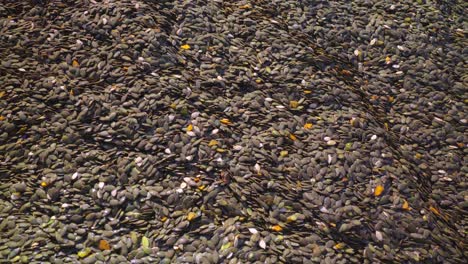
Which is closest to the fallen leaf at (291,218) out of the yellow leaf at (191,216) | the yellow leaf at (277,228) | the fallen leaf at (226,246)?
the yellow leaf at (277,228)

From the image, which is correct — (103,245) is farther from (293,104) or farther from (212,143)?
(293,104)

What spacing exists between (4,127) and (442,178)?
2833 mm

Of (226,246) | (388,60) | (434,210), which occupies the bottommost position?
(226,246)

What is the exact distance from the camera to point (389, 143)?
306cm

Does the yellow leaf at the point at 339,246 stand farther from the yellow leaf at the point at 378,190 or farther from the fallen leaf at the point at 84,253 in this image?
the fallen leaf at the point at 84,253

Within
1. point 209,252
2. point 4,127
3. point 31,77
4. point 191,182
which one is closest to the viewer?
point 209,252

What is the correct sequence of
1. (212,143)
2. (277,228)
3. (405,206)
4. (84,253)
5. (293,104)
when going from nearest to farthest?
1. (84,253)
2. (277,228)
3. (405,206)
4. (212,143)
5. (293,104)

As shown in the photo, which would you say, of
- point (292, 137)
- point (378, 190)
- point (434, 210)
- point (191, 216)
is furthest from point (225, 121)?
point (434, 210)

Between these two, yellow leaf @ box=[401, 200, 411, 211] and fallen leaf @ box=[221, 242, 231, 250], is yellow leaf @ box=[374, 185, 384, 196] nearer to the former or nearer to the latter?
yellow leaf @ box=[401, 200, 411, 211]

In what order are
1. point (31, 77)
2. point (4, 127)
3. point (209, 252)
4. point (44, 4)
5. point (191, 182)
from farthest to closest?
point (44, 4), point (31, 77), point (4, 127), point (191, 182), point (209, 252)

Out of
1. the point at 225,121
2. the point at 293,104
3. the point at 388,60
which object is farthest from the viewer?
the point at 388,60

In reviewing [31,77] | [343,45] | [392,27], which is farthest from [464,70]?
[31,77]

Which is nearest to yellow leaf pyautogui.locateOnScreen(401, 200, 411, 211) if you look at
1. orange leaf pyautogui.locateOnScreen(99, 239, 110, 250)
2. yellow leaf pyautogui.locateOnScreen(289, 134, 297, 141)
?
yellow leaf pyautogui.locateOnScreen(289, 134, 297, 141)

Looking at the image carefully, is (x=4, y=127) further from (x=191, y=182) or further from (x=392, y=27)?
(x=392, y=27)
